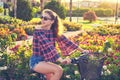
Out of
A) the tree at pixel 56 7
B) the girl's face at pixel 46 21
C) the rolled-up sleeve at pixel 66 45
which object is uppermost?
the girl's face at pixel 46 21

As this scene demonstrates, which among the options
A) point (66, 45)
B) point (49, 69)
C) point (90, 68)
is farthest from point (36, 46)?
point (90, 68)

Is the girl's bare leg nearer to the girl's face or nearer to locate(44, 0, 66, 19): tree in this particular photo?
the girl's face

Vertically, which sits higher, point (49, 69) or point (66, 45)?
point (66, 45)

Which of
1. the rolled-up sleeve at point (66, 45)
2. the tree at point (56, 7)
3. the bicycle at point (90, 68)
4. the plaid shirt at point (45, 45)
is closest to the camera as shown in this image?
the bicycle at point (90, 68)

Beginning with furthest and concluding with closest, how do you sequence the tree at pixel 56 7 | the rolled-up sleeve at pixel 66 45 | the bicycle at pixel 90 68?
the tree at pixel 56 7, the rolled-up sleeve at pixel 66 45, the bicycle at pixel 90 68

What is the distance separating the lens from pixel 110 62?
8.07 m

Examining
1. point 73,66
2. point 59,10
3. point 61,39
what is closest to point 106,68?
point 73,66

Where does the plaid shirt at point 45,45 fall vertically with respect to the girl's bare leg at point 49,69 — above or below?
above

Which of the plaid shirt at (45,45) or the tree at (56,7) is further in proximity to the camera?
the tree at (56,7)

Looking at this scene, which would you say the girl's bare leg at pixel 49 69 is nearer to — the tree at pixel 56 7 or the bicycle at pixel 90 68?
the bicycle at pixel 90 68

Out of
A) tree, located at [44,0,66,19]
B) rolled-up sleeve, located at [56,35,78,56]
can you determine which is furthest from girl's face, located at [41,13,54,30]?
tree, located at [44,0,66,19]

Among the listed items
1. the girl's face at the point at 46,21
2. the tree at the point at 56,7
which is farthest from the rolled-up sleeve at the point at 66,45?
the tree at the point at 56,7

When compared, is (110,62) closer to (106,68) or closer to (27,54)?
(106,68)

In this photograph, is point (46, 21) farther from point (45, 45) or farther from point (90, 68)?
point (90, 68)
